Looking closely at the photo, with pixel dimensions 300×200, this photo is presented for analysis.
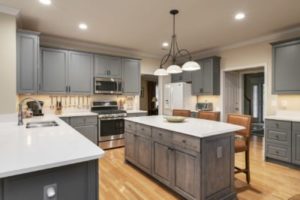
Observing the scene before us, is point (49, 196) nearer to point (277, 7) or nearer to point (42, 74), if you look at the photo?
point (42, 74)

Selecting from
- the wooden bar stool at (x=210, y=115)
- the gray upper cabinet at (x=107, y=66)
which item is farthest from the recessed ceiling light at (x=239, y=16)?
the gray upper cabinet at (x=107, y=66)

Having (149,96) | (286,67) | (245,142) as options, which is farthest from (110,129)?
(149,96)

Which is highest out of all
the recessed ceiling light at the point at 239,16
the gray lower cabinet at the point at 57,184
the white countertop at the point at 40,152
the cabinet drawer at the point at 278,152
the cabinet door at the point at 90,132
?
the recessed ceiling light at the point at 239,16

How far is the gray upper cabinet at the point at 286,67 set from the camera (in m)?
3.52

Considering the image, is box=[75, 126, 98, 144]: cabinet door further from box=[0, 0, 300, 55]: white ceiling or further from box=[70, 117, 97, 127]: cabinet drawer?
box=[0, 0, 300, 55]: white ceiling

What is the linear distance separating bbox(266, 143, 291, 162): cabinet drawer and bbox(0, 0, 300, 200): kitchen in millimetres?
18

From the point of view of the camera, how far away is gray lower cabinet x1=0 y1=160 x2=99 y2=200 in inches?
41.5

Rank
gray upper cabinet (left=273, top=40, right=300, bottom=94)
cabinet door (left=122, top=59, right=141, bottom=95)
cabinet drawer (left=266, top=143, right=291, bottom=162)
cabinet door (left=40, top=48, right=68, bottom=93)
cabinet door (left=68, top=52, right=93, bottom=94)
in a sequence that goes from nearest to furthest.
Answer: cabinet drawer (left=266, top=143, right=291, bottom=162) < gray upper cabinet (left=273, top=40, right=300, bottom=94) < cabinet door (left=40, top=48, right=68, bottom=93) < cabinet door (left=68, top=52, right=93, bottom=94) < cabinet door (left=122, top=59, right=141, bottom=95)

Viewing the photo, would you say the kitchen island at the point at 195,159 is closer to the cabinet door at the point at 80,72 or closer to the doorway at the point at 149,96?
the cabinet door at the point at 80,72

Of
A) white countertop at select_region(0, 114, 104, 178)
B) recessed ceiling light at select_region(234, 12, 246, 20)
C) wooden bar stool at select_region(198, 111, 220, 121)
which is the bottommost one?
white countertop at select_region(0, 114, 104, 178)

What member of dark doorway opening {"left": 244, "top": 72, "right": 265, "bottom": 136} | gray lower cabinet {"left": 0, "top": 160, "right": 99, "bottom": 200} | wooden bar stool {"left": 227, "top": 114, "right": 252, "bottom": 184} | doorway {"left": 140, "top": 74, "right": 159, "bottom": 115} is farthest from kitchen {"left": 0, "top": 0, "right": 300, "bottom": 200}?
doorway {"left": 140, "top": 74, "right": 159, "bottom": 115}

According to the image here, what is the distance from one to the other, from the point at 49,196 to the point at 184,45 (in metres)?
4.77

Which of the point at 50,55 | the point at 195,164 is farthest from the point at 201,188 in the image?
the point at 50,55

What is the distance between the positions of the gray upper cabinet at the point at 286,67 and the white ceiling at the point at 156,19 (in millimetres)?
451
